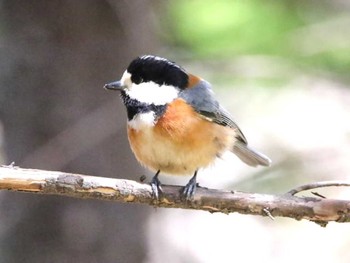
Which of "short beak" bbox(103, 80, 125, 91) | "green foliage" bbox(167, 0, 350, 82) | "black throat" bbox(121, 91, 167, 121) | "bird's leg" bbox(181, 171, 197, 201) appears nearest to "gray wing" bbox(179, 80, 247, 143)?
"black throat" bbox(121, 91, 167, 121)

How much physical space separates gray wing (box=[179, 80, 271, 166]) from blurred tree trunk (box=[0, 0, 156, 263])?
0.73m

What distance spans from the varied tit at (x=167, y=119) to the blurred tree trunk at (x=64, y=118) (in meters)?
0.85

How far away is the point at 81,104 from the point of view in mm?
3846

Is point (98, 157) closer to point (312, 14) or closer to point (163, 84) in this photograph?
point (163, 84)

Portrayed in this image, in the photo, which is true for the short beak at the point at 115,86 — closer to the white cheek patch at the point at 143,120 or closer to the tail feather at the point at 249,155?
the white cheek patch at the point at 143,120

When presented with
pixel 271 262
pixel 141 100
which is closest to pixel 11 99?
pixel 141 100

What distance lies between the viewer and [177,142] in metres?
2.90

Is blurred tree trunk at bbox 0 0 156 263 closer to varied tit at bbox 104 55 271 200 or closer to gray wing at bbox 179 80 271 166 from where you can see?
gray wing at bbox 179 80 271 166

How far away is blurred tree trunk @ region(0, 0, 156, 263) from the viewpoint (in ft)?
12.3

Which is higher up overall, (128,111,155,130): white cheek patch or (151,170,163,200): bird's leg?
(128,111,155,130): white cheek patch

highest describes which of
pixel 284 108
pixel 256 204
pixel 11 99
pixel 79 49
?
pixel 284 108

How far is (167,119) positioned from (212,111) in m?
0.36

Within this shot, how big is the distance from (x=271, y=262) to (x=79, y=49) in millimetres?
2475

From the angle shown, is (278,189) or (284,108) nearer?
(278,189)
